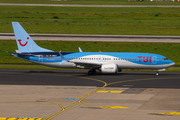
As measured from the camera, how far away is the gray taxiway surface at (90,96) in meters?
32.7

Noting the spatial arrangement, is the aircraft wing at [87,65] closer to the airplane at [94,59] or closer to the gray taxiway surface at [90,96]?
the airplane at [94,59]

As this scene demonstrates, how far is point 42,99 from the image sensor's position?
3906 cm

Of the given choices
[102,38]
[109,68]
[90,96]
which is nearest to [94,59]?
[109,68]

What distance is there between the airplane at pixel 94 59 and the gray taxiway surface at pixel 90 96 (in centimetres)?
167

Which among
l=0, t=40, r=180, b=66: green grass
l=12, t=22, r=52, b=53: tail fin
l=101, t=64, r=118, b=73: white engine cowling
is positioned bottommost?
l=101, t=64, r=118, b=73: white engine cowling

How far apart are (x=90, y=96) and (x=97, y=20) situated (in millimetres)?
89296

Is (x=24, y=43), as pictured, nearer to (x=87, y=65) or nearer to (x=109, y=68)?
(x=87, y=65)

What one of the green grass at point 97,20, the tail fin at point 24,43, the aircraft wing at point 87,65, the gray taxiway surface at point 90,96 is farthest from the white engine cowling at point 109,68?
the green grass at point 97,20

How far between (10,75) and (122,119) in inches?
1282

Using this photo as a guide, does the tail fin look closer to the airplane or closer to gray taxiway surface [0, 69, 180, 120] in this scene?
the airplane

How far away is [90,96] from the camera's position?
40625 millimetres

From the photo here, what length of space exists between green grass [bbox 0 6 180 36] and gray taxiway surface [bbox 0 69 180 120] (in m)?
49.3

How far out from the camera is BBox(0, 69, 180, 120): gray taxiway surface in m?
32.7

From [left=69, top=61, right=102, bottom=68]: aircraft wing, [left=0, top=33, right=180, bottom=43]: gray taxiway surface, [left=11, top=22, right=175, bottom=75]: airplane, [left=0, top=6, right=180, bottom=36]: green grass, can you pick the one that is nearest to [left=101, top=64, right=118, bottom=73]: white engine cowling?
[left=11, top=22, right=175, bottom=75]: airplane
